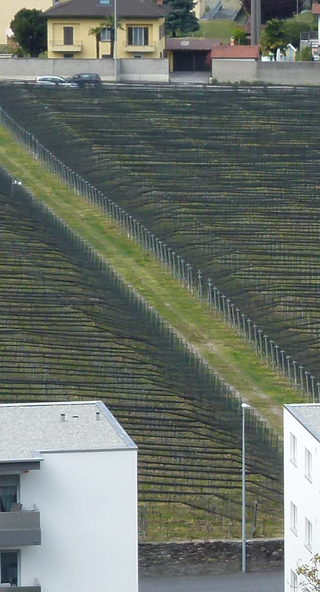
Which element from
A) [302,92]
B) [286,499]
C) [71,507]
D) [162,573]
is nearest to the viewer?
[71,507]

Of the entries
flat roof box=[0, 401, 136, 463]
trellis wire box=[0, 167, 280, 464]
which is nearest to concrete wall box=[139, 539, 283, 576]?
flat roof box=[0, 401, 136, 463]

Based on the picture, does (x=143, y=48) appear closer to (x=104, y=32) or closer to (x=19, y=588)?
(x=104, y=32)

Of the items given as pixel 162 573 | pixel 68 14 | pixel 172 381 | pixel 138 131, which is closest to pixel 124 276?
pixel 172 381

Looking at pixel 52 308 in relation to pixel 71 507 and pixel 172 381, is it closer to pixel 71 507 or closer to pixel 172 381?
pixel 172 381

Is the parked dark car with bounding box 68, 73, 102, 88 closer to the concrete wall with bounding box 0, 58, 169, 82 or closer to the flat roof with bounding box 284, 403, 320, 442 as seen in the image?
the concrete wall with bounding box 0, 58, 169, 82

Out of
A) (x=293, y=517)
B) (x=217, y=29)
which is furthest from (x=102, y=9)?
(x=293, y=517)

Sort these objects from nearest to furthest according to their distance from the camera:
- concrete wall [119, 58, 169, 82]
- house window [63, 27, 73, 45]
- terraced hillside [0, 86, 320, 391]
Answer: terraced hillside [0, 86, 320, 391] < concrete wall [119, 58, 169, 82] < house window [63, 27, 73, 45]

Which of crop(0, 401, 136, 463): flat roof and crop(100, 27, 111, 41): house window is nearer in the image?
crop(0, 401, 136, 463): flat roof
